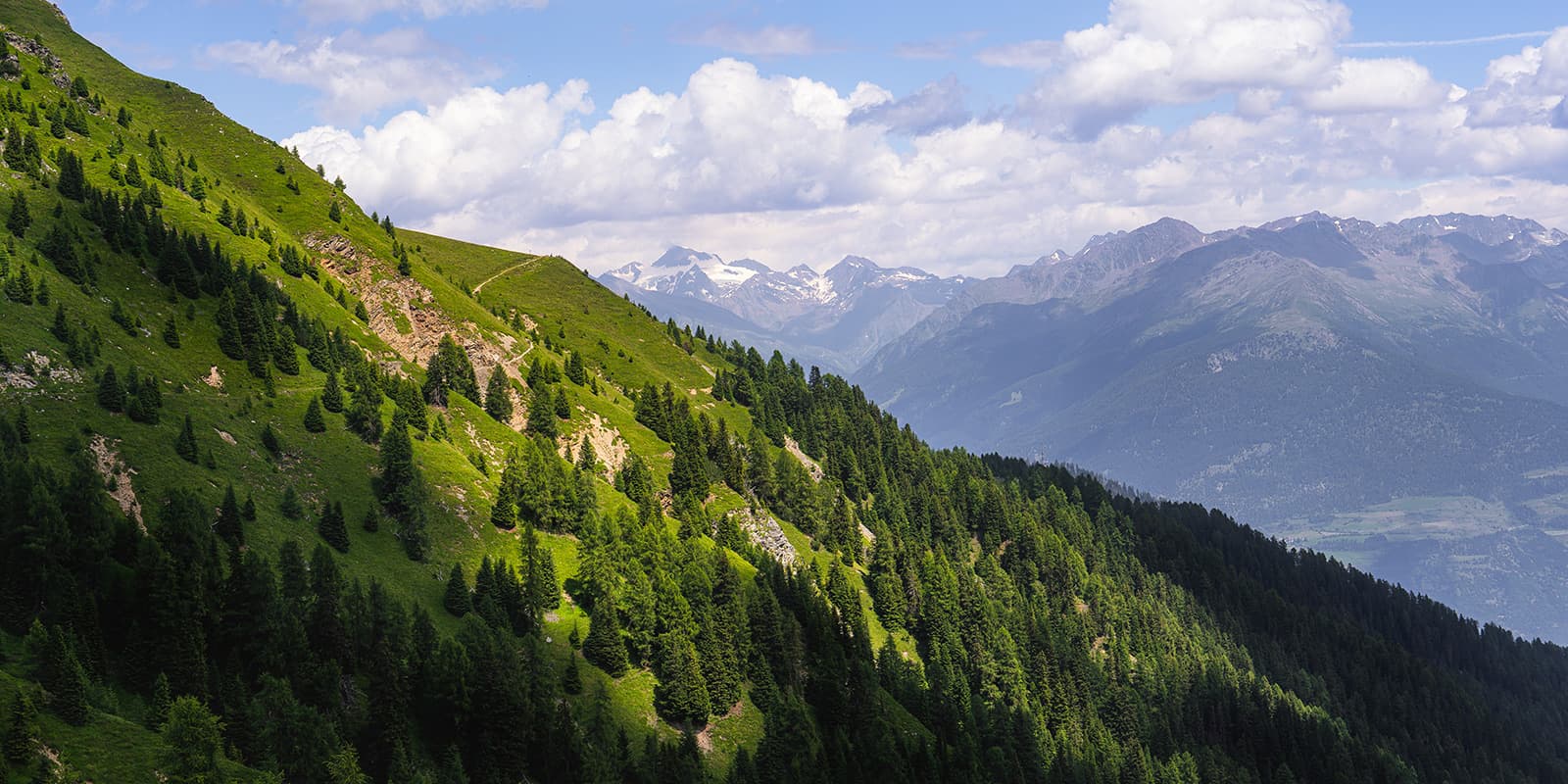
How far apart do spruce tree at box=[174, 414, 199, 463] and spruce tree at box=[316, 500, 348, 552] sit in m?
12.7

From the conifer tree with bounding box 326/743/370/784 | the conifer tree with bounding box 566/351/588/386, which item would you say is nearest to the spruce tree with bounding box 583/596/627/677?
the conifer tree with bounding box 326/743/370/784

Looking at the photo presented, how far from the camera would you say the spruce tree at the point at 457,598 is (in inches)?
3871

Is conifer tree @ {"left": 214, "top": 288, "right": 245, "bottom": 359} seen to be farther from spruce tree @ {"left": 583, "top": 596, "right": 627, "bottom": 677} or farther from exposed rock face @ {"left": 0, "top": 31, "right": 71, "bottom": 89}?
exposed rock face @ {"left": 0, "top": 31, "right": 71, "bottom": 89}

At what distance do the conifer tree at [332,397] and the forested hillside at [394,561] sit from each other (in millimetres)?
452

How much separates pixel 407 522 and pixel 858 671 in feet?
187

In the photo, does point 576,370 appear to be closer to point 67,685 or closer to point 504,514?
point 504,514

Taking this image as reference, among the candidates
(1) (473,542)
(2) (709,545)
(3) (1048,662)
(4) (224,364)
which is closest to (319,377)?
(4) (224,364)

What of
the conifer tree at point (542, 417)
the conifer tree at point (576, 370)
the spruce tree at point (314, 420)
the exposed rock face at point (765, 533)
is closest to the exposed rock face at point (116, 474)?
the spruce tree at point (314, 420)

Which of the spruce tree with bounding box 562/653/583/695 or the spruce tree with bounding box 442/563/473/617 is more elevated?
the spruce tree with bounding box 442/563/473/617

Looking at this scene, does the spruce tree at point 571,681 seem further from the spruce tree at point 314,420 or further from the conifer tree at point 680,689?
the spruce tree at point 314,420

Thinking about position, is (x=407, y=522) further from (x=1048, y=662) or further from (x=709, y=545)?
(x=1048, y=662)

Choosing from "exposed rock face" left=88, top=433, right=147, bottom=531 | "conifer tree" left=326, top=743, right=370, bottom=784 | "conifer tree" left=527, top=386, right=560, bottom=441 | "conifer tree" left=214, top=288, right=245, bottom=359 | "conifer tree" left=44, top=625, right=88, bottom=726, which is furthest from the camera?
"conifer tree" left=527, top=386, right=560, bottom=441

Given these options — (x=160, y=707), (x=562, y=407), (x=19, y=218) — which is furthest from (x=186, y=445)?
(x=562, y=407)

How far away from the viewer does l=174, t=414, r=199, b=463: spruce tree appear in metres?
92.1
